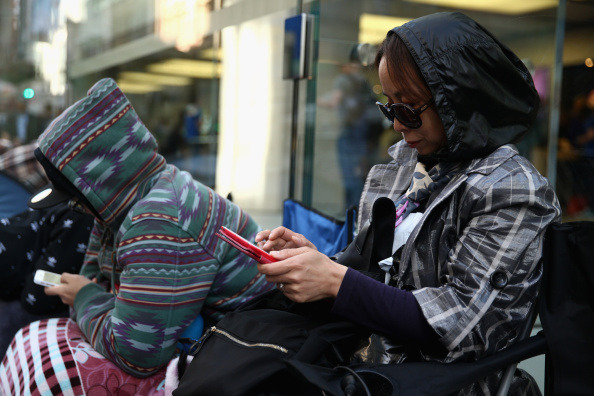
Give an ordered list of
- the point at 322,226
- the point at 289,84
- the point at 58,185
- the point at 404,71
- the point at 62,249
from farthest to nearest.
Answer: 1. the point at 289,84
2. the point at 62,249
3. the point at 322,226
4. the point at 58,185
5. the point at 404,71

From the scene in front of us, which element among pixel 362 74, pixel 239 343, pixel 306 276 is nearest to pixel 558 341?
pixel 306 276

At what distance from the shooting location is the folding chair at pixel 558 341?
141 cm

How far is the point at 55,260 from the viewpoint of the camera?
2.78 metres

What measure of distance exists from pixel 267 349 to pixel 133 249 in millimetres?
672

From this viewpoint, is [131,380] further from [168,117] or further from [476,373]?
[168,117]

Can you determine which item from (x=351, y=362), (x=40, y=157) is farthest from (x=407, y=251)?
(x=40, y=157)

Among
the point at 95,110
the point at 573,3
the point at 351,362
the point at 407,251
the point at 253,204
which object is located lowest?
the point at 253,204

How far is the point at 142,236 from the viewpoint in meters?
1.93

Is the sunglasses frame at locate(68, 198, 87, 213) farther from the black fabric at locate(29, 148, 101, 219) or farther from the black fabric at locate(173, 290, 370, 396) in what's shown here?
the black fabric at locate(173, 290, 370, 396)

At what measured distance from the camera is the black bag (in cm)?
138

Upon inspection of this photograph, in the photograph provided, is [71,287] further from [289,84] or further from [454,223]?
[289,84]

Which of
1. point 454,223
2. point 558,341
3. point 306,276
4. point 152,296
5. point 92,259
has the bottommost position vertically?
point 92,259

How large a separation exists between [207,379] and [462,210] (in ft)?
2.31

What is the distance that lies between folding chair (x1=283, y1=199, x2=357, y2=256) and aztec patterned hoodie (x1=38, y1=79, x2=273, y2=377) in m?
0.38
